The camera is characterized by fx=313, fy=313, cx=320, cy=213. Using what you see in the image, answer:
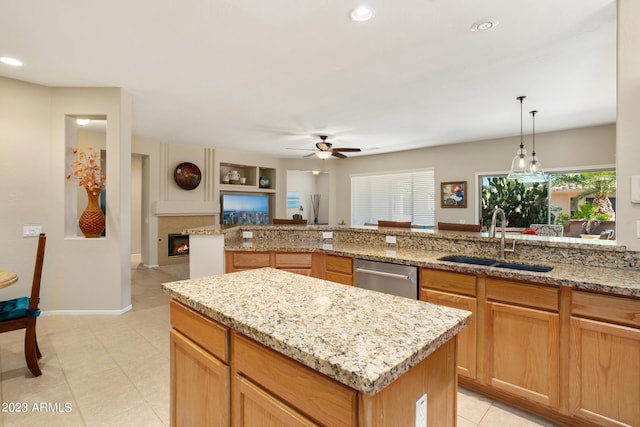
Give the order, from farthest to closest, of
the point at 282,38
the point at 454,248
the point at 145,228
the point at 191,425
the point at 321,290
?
the point at 145,228, the point at 454,248, the point at 282,38, the point at 321,290, the point at 191,425

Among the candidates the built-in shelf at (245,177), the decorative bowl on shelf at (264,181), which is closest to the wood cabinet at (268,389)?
the built-in shelf at (245,177)

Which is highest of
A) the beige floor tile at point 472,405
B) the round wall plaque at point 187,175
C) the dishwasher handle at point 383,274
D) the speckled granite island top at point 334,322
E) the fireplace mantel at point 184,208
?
the round wall plaque at point 187,175

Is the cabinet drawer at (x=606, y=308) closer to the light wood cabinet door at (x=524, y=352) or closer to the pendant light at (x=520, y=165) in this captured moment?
the light wood cabinet door at (x=524, y=352)

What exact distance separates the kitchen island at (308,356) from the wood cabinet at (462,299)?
1.05m

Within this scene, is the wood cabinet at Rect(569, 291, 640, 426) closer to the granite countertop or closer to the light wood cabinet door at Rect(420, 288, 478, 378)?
the granite countertop

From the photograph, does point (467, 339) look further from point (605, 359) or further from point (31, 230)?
point (31, 230)

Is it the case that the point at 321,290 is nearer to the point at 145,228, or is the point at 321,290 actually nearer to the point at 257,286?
the point at 257,286

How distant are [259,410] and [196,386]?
0.44m

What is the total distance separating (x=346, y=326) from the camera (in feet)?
3.27

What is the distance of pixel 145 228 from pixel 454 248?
241 inches

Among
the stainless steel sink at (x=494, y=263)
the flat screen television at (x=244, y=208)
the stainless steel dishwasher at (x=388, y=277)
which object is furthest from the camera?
the flat screen television at (x=244, y=208)

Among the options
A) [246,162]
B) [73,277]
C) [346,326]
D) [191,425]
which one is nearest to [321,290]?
[346,326]

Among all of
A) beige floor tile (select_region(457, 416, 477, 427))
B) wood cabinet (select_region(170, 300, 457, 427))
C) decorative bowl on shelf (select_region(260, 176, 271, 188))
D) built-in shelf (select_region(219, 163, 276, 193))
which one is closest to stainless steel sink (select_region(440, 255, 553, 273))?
beige floor tile (select_region(457, 416, 477, 427))

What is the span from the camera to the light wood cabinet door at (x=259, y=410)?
2.92ft
